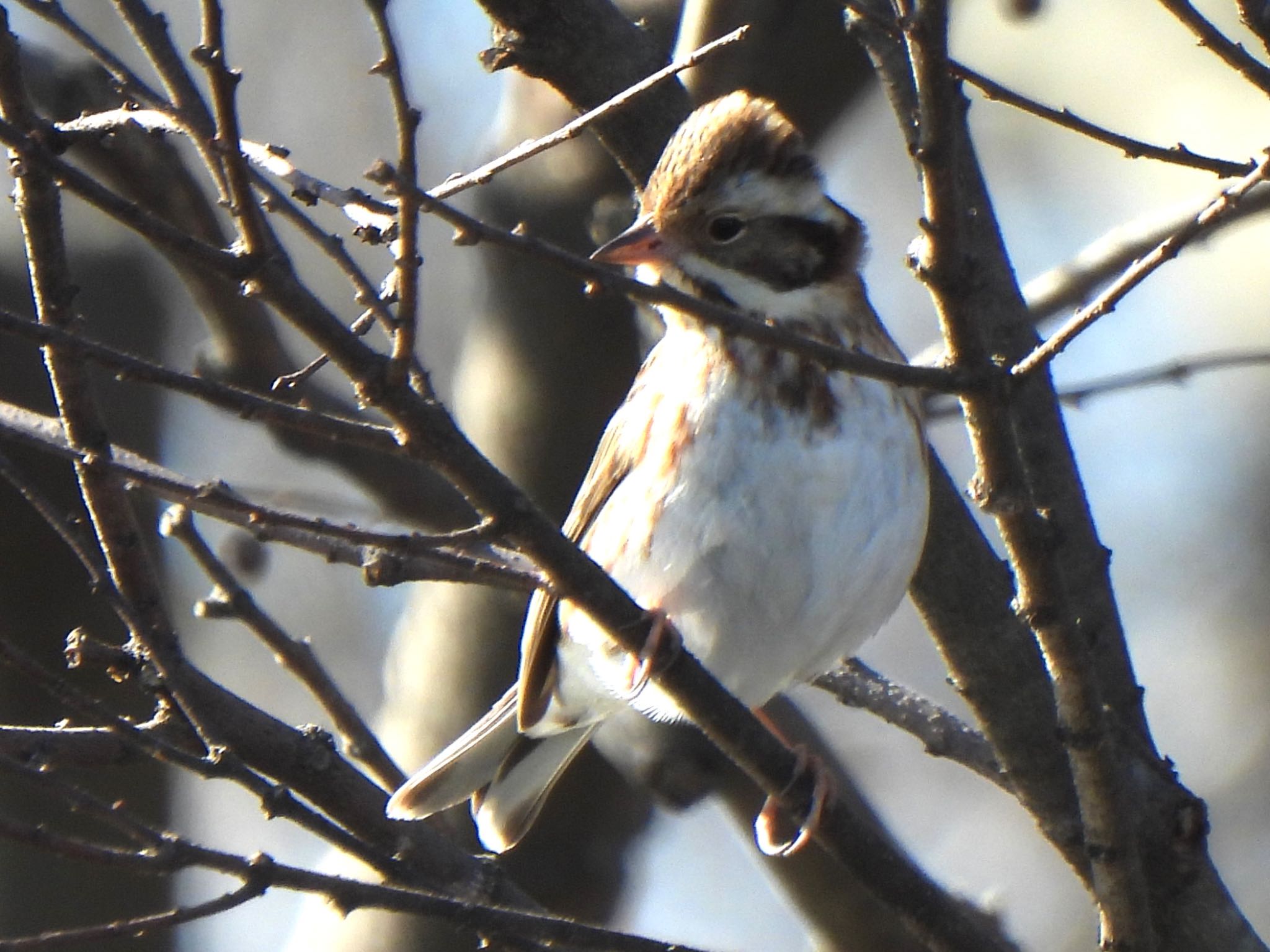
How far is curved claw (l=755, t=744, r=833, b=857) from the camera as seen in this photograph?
301 cm

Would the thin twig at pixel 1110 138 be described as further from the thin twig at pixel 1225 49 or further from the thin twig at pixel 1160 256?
the thin twig at pixel 1160 256

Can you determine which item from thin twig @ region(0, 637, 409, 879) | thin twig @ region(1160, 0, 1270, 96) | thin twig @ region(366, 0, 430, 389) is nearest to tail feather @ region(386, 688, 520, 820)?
thin twig @ region(0, 637, 409, 879)

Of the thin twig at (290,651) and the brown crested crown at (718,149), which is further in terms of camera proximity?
the brown crested crown at (718,149)

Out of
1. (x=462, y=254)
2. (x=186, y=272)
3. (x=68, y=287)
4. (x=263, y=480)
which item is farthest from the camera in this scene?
(x=263, y=480)

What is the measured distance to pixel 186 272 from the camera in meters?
4.22

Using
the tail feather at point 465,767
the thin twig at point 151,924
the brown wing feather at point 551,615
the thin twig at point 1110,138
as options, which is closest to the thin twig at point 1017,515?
the thin twig at point 1110,138

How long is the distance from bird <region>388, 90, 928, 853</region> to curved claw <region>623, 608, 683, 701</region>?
1.6 inches

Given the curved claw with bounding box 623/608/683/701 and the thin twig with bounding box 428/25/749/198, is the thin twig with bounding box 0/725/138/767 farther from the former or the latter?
the thin twig with bounding box 428/25/749/198

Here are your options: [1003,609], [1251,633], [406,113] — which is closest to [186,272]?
[1003,609]

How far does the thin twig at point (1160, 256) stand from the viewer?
208cm

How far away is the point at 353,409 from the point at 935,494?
1.64 metres

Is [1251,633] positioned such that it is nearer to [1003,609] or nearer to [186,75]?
[1003,609]

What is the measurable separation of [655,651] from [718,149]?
1.23 metres

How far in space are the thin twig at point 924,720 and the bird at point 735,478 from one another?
3.7 inches
